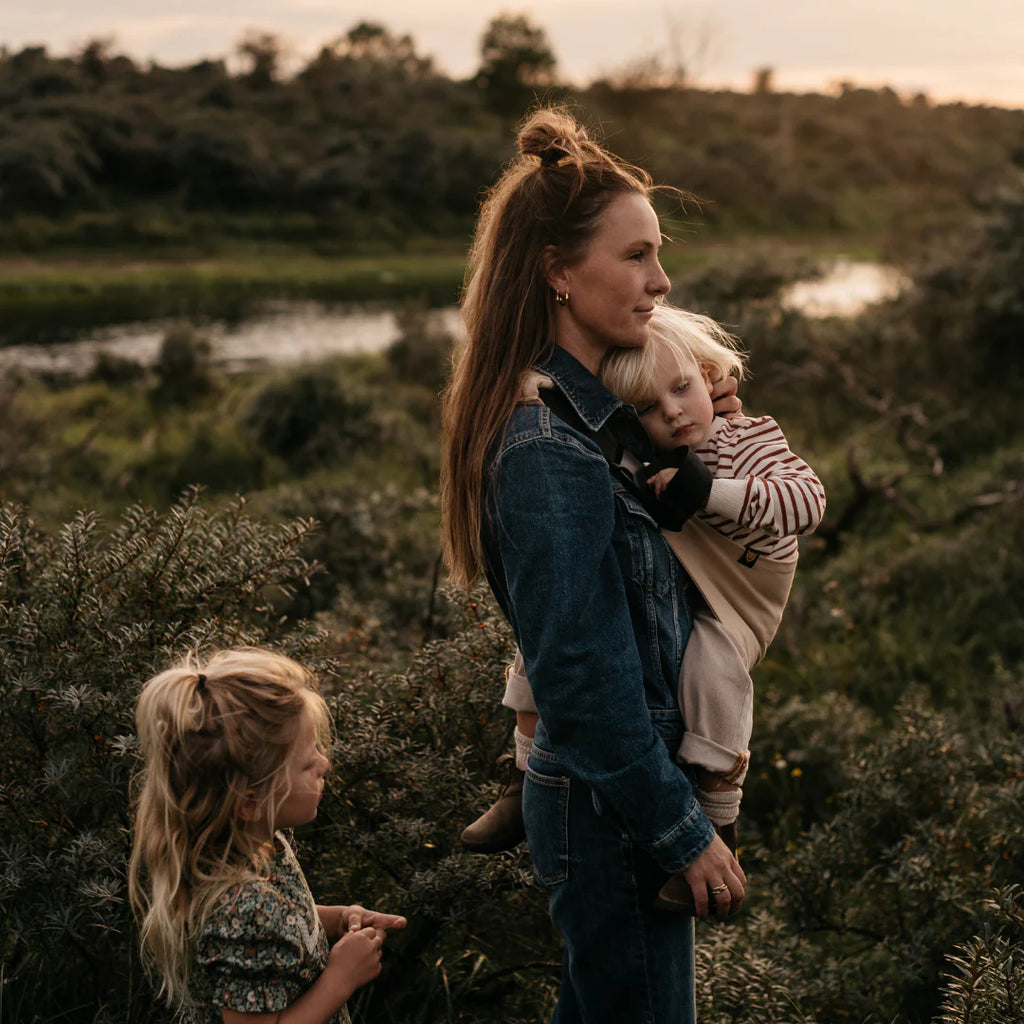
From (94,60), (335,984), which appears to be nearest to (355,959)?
(335,984)

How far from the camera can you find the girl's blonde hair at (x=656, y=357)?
7.44ft

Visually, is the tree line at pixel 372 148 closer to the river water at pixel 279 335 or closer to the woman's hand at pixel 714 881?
the river water at pixel 279 335

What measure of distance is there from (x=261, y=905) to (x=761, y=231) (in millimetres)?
50631

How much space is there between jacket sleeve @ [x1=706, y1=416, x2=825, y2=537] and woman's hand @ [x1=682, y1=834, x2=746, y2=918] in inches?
24.9

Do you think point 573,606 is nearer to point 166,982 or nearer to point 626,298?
point 626,298

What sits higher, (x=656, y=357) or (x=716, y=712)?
(x=656, y=357)

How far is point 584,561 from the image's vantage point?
194 centimetres

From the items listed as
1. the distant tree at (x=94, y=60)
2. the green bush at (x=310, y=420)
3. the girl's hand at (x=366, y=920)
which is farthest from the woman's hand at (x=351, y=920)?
the distant tree at (x=94, y=60)

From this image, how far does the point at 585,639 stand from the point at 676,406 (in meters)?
0.63

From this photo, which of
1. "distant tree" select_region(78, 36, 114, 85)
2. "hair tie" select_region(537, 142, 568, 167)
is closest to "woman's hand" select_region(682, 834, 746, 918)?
"hair tie" select_region(537, 142, 568, 167)

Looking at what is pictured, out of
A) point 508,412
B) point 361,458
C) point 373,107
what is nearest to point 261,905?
point 508,412

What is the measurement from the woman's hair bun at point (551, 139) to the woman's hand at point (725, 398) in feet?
2.06

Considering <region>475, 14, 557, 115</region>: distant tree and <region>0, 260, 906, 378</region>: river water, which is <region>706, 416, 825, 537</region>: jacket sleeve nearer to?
<region>0, 260, 906, 378</region>: river water

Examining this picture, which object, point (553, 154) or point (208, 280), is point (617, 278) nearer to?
point (553, 154)
